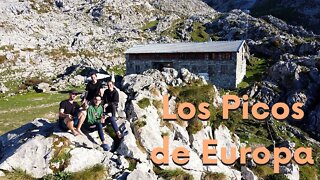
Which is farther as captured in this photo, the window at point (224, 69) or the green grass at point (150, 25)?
the green grass at point (150, 25)

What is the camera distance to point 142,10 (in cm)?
17712

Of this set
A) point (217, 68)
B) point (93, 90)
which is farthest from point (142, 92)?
point (217, 68)

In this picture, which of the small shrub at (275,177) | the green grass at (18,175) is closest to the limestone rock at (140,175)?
the green grass at (18,175)

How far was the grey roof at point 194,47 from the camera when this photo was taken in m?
55.9

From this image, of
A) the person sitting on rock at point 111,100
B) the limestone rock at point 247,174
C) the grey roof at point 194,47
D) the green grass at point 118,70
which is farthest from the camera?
the green grass at point 118,70

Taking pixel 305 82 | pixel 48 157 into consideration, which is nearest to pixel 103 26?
pixel 305 82

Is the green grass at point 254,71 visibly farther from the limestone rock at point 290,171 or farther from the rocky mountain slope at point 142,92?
the limestone rock at point 290,171

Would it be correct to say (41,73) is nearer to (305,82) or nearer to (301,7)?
(305,82)

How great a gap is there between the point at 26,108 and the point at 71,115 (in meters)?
26.6

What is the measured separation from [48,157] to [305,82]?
41596mm

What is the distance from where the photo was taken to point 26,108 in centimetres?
3934

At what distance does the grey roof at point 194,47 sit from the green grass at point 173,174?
41.5 m

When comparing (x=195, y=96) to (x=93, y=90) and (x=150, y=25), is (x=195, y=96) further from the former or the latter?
(x=150, y=25)

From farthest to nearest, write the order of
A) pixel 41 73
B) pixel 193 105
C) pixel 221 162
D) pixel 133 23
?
pixel 133 23
pixel 41 73
pixel 193 105
pixel 221 162
